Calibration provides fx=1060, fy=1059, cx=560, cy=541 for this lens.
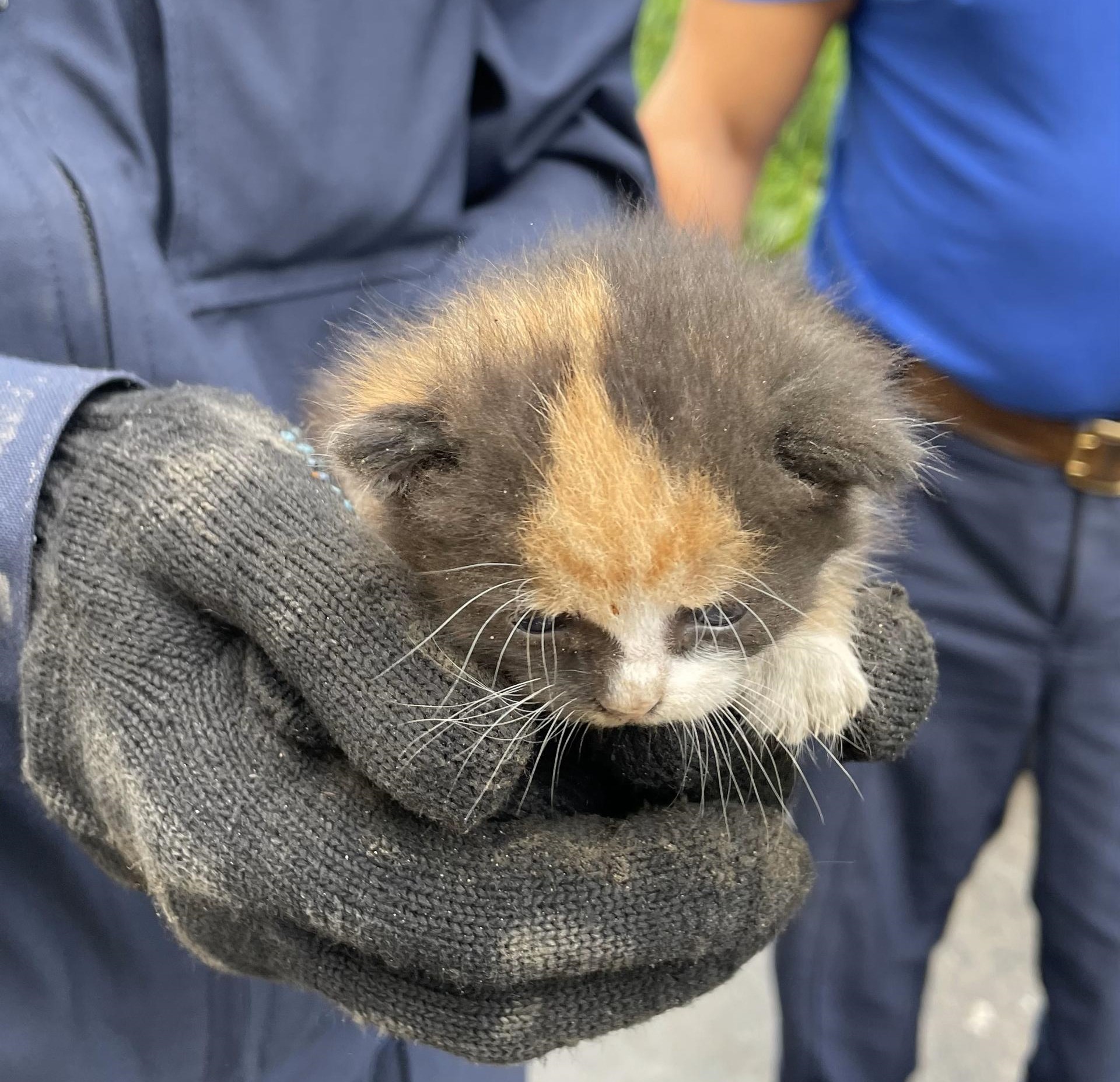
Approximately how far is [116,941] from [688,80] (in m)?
1.85

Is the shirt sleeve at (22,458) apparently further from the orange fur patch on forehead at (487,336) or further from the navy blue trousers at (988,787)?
the navy blue trousers at (988,787)

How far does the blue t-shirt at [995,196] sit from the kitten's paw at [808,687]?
71 cm

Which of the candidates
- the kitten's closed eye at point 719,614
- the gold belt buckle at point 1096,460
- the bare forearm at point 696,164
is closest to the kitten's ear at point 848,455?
the kitten's closed eye at point 719,614

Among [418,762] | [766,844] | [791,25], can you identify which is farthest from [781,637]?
[791,25]

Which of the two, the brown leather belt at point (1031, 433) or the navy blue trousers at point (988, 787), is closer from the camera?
the brown leather belt at point (1031, 433)

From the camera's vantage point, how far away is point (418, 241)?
1.69 metres

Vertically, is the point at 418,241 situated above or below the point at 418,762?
above

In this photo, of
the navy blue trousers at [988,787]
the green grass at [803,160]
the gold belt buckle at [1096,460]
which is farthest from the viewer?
the green grass at [803,160]

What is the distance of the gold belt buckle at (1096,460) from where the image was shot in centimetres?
180

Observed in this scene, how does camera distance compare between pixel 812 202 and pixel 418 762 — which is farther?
pixel 812 202

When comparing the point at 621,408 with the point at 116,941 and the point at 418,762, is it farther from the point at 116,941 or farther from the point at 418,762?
the point at 116,941

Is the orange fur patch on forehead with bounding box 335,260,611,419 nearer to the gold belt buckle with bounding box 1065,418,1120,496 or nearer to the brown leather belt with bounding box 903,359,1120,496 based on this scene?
the brown leather belt with bounding box 903,359,1120,496

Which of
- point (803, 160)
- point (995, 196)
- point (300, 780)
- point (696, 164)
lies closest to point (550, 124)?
point (696, 164)

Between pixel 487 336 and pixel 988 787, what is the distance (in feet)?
5.10
